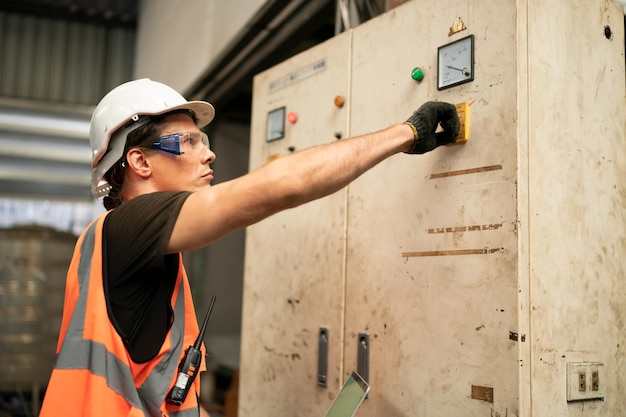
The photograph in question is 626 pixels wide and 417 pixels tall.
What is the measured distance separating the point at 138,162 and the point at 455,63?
0.95 metres

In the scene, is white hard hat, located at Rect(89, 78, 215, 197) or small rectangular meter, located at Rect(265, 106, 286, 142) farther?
small rectangular meter, located at Rect(265, 106, 286, 142)

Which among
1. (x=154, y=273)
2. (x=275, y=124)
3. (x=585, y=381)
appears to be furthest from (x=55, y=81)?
(x=585, y=381)

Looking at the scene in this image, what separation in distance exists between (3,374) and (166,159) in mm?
5137

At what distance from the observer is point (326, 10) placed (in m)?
3.08

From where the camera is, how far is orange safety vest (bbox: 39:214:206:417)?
1.39 metres

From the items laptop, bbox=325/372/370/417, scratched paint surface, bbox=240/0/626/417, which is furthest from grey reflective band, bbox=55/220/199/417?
scratched paint surface, bbox=240/0/626/417

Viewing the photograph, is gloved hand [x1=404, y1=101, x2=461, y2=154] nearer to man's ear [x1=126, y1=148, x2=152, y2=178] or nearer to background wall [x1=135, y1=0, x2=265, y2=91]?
man's ear [x1=126, y1=148, x2=152, y2=178]

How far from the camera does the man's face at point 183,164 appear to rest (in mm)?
1753

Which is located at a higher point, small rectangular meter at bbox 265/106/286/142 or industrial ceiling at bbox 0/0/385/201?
industrial ceiling at bbox 0/0/385/201

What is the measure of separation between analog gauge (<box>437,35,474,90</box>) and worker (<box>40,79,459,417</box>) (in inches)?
6.7

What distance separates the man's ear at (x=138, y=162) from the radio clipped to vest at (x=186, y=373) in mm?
505

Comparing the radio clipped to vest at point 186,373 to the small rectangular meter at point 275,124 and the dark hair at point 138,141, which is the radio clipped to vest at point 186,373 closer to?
the dark hair at point 138,141

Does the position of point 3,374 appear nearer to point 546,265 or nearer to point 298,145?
point 298,145

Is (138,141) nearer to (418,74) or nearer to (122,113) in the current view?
(122,113)
